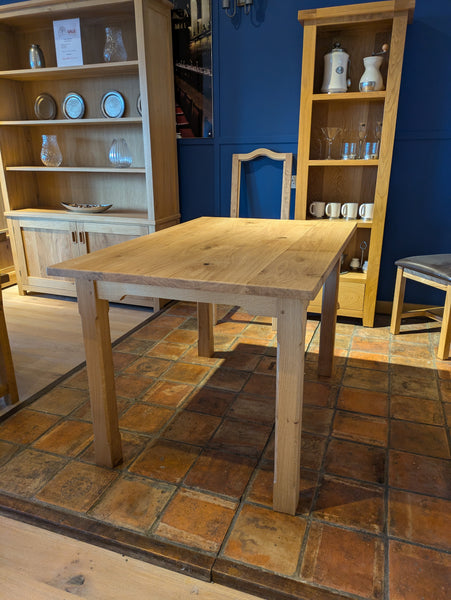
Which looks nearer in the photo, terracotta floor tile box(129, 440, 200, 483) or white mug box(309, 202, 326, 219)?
terracotta floor tile box(129, 440, 200, 483)

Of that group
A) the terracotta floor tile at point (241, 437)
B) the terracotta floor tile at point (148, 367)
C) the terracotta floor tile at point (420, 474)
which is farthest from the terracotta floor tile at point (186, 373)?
the terracotta floor tile at point (420, 474)

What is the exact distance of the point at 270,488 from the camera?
5.11ft

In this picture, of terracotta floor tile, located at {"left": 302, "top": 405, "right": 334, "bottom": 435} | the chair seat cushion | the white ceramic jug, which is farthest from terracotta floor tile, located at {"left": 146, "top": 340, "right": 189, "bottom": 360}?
the white ceramic jug

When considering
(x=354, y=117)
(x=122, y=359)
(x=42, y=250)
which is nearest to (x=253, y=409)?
(x=122, y=359)

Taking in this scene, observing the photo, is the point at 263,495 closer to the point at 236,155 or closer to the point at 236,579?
the point at 236,579

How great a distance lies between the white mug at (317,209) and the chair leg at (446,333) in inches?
40.7

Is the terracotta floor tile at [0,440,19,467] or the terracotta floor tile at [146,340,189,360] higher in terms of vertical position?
the terracotta floor tile at [0,440,19,467]

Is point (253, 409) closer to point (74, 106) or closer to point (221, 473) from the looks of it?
point (221, 473)

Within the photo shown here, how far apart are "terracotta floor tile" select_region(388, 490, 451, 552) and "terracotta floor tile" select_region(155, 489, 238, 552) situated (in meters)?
0.53

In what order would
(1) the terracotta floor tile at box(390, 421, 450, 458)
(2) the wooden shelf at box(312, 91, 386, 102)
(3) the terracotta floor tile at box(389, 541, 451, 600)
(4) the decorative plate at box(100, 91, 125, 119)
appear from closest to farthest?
1. (3) the terracotta floor tile at box(389, 541, 451, 600)
2. (1) the terracotta floor tile at box(390, 421, 450, 458)
3. (2) the wooden shelf at box(312, 91, 386, 102)
4. (4) the decorative plate at box(100, 91, 125, 119)

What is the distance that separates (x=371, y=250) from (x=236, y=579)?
89.4 inches

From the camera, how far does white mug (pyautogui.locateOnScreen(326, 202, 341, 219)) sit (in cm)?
307

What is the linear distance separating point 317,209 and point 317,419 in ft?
5.45

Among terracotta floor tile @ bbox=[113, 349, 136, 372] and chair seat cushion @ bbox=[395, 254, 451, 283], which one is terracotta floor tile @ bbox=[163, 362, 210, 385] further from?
chair seat cushion @ bbox=[395, 254, 451, 283]
